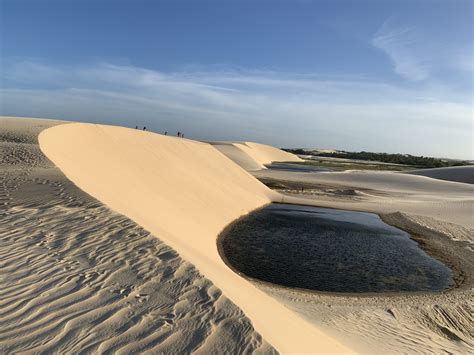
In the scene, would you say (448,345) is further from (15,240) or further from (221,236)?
(221,236)

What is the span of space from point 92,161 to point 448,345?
12.4 metres

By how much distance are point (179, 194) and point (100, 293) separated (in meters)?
11.3

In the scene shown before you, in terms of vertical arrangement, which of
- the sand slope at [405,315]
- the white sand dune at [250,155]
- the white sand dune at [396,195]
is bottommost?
the white sand dune at [250,155]

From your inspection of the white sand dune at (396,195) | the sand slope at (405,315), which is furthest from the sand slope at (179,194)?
the white sand dune at (396,195)

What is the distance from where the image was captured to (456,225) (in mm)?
18453

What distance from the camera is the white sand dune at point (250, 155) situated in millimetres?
57594

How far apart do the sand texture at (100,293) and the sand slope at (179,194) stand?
0.42 metres

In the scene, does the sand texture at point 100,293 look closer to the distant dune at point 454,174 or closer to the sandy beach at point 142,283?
the sandy beach at point 142,283

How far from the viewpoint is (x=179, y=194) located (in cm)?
1598

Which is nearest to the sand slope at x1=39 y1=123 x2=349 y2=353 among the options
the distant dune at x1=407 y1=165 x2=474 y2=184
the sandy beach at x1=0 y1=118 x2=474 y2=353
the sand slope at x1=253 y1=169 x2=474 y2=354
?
the sandy beach at x1=0 y1=118 x2=474 y2=353

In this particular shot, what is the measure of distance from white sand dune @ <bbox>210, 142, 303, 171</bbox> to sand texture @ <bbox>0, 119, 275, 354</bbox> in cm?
4499

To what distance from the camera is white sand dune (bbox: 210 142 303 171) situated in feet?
189

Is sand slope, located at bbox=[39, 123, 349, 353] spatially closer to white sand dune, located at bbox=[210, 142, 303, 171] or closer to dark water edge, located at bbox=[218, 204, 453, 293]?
dark water edge, located at bbox=[218, 204, 453, 293]

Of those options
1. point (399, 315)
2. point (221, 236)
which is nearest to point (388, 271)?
point (399, 315)
